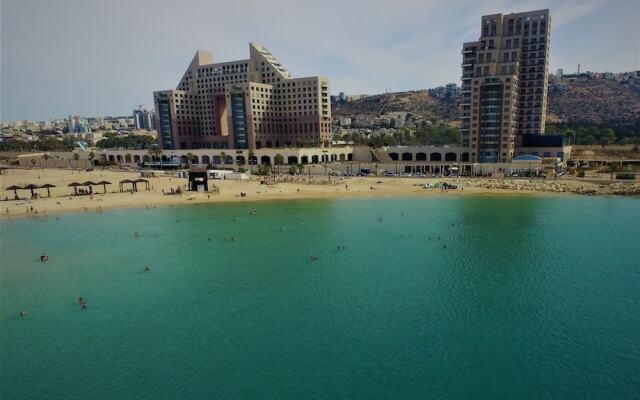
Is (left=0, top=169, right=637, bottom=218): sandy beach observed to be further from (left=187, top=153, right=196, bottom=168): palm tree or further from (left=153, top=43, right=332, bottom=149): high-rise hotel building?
(left=153, top=43, right=332, bottom=149): high-rise hotel building

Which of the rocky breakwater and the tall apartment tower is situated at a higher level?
the tall apartment tower

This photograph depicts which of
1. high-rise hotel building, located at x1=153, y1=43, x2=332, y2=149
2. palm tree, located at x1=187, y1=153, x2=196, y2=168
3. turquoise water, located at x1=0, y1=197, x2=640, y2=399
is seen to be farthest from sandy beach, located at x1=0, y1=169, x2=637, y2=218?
high-rise hotel building, located at x1=153, y1=43, x2=332, y2=149

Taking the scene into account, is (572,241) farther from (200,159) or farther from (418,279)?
(200,159)

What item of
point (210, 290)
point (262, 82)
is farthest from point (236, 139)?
point (210, 290)

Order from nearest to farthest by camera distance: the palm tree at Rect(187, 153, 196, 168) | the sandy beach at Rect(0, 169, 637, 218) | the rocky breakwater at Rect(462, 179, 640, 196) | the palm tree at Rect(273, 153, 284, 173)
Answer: the sandy beach at Rect(0, 169, 637, 218) < the rocky breakwater at Rect(462, 179, 640, 196) < the palm tree at Rect(273, 153, 284, 173) < the palm tree at Rect(187, 153, 196, 168)

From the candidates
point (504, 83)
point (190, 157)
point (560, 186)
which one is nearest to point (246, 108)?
point (190, 157)
